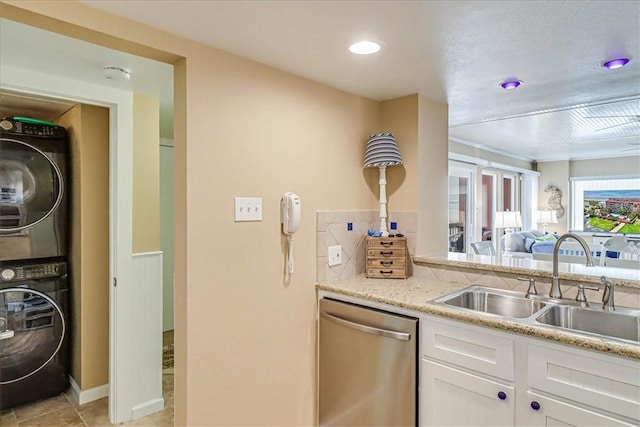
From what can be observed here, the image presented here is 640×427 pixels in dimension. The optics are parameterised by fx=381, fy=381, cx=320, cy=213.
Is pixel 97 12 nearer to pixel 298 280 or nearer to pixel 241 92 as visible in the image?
pixel 241 92

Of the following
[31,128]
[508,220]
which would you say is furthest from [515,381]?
[508,220]

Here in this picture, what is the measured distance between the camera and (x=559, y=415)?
1429mm

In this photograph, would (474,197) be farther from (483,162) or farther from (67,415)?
(67,415)

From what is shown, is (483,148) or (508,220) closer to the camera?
(508,220)

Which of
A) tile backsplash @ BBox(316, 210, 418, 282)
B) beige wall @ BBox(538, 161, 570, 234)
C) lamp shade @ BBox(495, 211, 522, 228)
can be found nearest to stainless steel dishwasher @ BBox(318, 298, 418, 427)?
tile backsplash @ BBox(316, 210, 418, 282)

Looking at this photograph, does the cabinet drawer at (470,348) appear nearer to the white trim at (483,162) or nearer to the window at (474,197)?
the window at (474,197)

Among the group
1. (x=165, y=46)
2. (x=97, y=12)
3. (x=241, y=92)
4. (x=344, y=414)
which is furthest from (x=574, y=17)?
(x=344, y=414)

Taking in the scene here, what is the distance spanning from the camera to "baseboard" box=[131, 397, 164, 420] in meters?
2.46

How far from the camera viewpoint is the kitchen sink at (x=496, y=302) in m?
1.94

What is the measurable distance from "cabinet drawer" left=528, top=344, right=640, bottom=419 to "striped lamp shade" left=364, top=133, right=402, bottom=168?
132 cm

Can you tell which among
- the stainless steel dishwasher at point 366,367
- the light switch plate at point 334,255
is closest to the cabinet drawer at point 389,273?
the light switch plate at point 334,255

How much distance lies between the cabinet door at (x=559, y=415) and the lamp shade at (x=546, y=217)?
7258mm

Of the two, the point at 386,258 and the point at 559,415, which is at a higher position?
the point at 386,258

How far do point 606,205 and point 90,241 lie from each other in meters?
8.81
